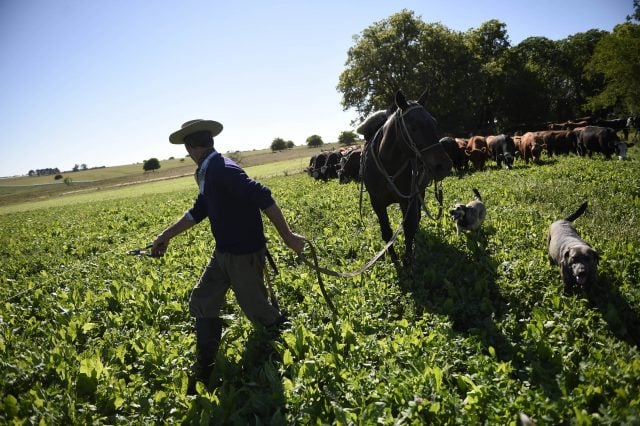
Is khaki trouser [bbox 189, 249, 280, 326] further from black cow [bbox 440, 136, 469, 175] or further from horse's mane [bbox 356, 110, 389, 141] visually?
black cow [bbox 440, 136, 469, 175]

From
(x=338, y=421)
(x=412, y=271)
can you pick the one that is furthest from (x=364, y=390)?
(x=412, y=271)

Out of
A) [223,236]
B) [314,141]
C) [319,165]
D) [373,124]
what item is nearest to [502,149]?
[319,165]

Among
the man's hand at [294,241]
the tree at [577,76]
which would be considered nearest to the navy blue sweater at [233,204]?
the man's hand at [294,241]

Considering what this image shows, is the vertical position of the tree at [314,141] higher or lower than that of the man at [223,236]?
higher

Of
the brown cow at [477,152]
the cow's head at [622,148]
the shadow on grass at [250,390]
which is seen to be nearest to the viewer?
the shadow on grass at [250,390]

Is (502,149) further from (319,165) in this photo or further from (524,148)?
(319,165)

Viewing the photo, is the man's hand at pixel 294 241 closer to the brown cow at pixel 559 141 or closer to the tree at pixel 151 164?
the brown cow at pixel 559 141

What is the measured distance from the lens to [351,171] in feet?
66.1

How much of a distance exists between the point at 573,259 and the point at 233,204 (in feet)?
14.7

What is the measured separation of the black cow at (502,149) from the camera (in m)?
17.7

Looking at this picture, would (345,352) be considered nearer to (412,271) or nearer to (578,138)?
(412,271)

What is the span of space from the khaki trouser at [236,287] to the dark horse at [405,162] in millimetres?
2825

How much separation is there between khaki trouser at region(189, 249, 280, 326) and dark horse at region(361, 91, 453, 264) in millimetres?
2825

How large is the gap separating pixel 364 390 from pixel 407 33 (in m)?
43.7
